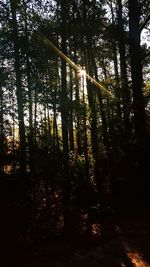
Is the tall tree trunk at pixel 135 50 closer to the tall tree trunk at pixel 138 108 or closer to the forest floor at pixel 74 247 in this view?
the tall tree trunk at pixel 138 108

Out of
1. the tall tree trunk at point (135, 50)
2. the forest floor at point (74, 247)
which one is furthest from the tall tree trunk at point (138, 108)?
the forest floor at point (74, 247)

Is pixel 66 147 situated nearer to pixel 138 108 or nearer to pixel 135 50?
pixel 138 108

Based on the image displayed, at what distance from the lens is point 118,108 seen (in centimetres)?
1981

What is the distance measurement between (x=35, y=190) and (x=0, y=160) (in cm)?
234

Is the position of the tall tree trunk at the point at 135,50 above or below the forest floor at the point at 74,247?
above

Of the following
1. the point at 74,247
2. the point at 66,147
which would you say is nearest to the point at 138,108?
the point at 66,147

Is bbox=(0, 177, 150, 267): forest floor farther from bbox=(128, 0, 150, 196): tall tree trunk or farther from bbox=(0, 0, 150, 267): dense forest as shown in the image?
Result: bbox=(128, 0, 150, 196): tall tree trunk

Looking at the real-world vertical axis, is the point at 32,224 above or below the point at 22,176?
below

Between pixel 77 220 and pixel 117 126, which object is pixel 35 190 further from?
pixel 117 126

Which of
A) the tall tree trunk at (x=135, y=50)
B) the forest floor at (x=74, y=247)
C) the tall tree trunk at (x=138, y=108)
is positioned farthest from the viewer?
the tall tree trunk at (x=135, y=50)

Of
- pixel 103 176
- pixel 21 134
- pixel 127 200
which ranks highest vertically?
pixel 21 134

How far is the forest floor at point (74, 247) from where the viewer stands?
36.9 feet

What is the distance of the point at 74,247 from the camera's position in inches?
498

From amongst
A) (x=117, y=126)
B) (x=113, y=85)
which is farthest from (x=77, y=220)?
(x=113, y=85)
